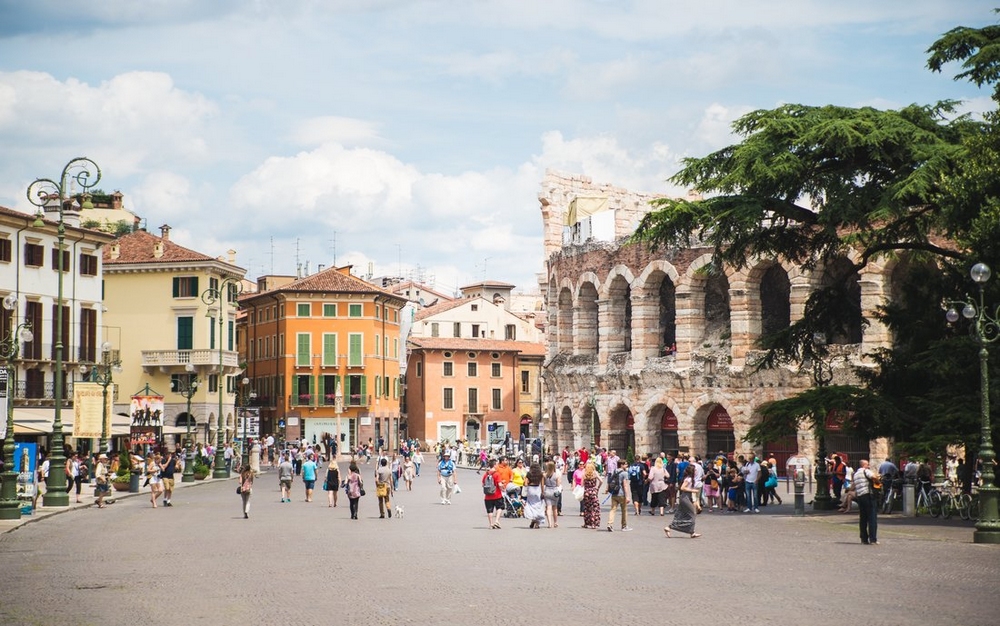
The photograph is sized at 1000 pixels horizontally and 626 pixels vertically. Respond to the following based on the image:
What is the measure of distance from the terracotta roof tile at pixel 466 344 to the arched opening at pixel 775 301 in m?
46.0

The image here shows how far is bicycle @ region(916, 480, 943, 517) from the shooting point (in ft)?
103

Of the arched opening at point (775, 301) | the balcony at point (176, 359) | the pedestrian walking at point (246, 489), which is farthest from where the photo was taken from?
the balcony at point (176, 359)

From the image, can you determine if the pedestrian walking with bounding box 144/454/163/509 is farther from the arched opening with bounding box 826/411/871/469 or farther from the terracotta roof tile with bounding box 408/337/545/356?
the terracotta roof tile with bounding box 408/337/545/356

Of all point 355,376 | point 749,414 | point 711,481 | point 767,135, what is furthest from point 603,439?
point 355,376

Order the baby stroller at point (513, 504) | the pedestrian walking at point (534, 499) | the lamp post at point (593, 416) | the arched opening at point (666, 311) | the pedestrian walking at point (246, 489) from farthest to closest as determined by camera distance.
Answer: the lamp post at point (593, 416), the arched opening at point (666, 311), the baby stroller at point (513, 504), the pedestrian walking at point (246, 489), the pedestrian walking at point (534, 499)

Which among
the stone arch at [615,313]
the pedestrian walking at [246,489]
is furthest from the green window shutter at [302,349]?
the pedestrian walking at [246,489]

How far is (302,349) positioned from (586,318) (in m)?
35.3

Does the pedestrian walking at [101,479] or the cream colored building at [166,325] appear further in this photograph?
the cream colored building at [166,325]

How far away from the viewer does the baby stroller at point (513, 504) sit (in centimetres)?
3306

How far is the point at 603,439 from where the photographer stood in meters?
60.3

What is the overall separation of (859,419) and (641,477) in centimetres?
588

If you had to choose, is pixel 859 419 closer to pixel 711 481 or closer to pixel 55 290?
pixel 711 481

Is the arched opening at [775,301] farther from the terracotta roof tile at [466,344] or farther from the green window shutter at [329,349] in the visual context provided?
the terracotta roof tile at [466,344]

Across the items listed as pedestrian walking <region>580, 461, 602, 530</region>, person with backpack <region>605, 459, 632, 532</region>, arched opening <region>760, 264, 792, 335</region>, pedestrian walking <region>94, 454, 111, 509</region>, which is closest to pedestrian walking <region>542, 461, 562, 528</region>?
pedestrian walking <region>580, 461, 602, 530</region>
